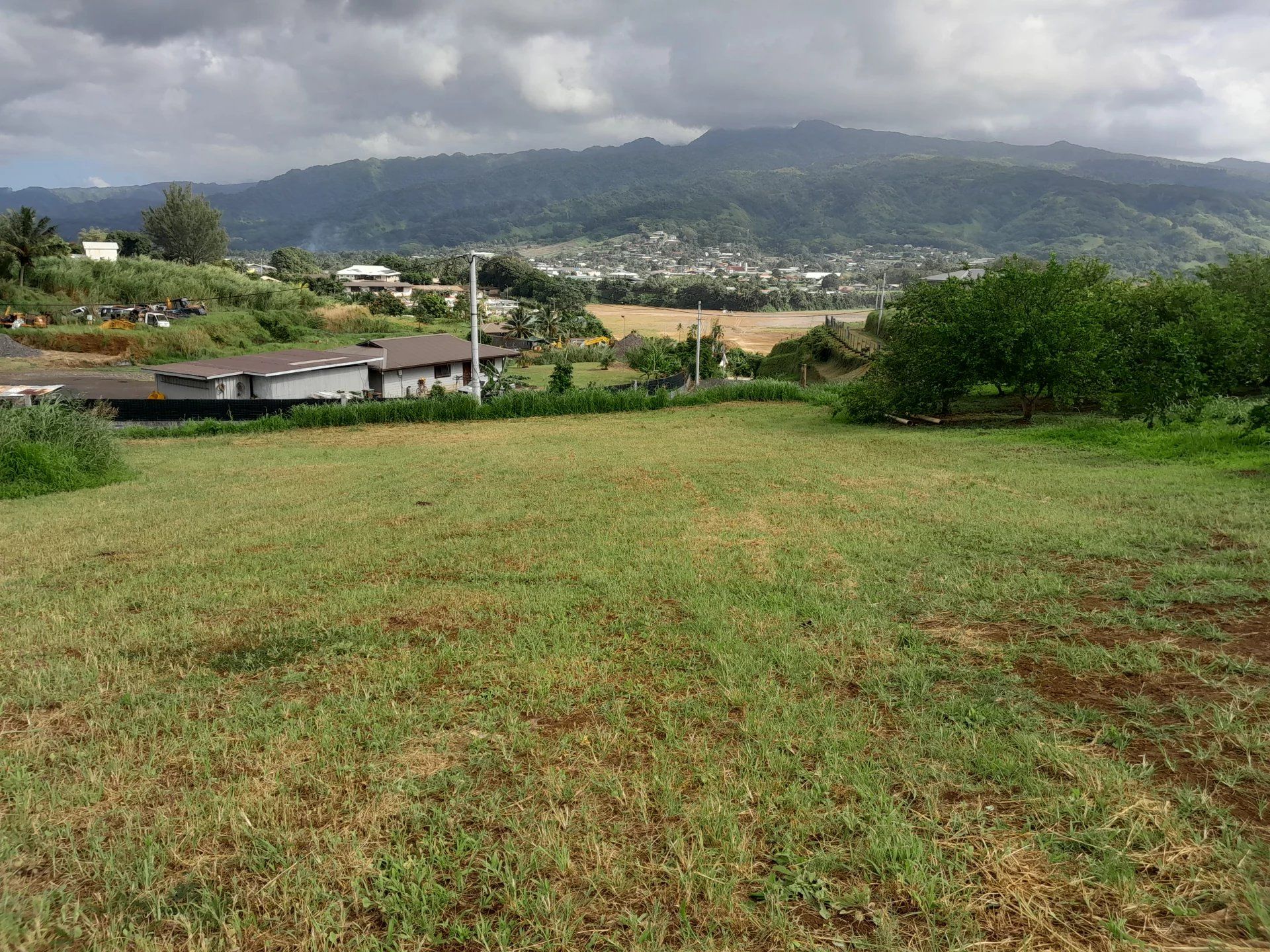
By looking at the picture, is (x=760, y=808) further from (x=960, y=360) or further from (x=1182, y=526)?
(x=960, y=360)

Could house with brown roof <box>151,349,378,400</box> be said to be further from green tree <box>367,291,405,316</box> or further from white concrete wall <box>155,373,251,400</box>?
green tree <box>367,291,405,316</box>

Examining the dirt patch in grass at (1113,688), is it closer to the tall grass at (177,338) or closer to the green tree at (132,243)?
the tall grass at (177,338)

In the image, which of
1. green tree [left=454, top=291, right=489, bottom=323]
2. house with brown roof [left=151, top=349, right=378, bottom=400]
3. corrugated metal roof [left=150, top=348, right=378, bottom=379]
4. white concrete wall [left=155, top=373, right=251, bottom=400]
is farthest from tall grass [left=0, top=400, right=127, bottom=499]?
green tree [left=454, top=291, right=489, bottom=323]

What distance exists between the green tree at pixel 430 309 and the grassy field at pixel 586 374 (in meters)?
18.7

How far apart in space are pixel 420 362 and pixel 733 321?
64.2 meters

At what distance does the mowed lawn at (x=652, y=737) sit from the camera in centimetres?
292

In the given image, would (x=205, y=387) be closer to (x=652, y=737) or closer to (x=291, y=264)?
(x=652, y=737)

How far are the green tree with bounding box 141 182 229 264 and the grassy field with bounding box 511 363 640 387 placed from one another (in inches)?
1974

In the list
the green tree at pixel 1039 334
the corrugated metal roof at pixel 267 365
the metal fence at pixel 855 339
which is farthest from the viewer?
the metal fence at pixel 855 339

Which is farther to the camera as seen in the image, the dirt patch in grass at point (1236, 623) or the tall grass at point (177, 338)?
the tall grass at point (177, 338)

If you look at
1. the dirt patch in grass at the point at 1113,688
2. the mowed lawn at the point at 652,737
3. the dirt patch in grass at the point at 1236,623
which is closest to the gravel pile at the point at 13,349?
the mowed lawn at the point at 652,737

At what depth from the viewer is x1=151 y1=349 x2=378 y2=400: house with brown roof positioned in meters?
33.9

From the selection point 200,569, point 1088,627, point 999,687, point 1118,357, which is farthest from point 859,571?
point 1118,357

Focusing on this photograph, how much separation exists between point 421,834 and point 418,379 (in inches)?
1602
